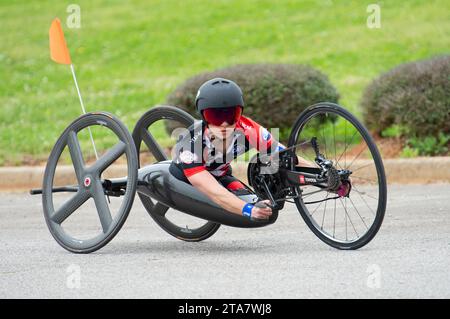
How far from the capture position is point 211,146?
256 inches

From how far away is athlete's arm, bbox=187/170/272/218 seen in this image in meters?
6.31

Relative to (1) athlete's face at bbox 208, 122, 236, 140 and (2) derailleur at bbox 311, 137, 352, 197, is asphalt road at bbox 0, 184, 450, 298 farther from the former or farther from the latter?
(1) athlete's face at bbox 208, 122, 236, 140

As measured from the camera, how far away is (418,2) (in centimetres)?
2122

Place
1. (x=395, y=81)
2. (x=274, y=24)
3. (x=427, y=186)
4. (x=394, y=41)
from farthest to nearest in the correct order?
1. (x=274, y=24)
2. (x=394, y=41)
3. (x=395, y=81)
4. (x=427, y=186)

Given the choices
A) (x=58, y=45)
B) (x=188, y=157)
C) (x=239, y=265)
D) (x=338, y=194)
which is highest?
(x=58, y=45)

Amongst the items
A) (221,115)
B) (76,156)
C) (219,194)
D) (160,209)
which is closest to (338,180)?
(219,194)

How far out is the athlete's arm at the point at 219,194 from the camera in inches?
248

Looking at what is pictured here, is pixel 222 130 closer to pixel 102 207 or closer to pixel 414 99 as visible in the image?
pixel 102 207

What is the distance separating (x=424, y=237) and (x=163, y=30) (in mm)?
15053

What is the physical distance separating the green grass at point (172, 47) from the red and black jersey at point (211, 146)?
6.75 meters

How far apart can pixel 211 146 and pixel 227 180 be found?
0.30m

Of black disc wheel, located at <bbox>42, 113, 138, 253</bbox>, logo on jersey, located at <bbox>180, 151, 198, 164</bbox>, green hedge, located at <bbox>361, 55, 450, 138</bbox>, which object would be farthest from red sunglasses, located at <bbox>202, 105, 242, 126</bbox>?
green hedge, located at <bbox>361, 55, 450, 138</bbox>
